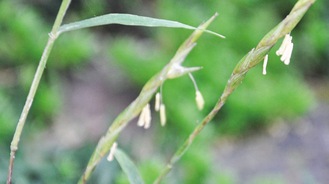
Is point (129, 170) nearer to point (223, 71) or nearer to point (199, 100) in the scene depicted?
point (199, 100)

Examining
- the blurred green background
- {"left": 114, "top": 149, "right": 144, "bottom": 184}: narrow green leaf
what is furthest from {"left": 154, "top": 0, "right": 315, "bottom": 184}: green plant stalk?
the blurred green background

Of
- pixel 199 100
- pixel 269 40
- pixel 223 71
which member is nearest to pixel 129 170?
pixel 199 100

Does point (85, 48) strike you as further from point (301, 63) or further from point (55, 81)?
point (301, 63)

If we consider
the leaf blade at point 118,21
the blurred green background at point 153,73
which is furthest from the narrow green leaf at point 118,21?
the blurred green background at point 153,73

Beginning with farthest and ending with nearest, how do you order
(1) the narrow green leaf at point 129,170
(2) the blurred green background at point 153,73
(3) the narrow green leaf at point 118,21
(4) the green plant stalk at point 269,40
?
(2) the blurred green background at point 153,73 < (1) the narrow green leaf at point 129,170 < (3) the narrow green leaf at point 118,21 < (4) the green plant stalk at point 269,40

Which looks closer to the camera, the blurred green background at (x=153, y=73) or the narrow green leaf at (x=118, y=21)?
the narrow green leaf at (x=118, y=21)

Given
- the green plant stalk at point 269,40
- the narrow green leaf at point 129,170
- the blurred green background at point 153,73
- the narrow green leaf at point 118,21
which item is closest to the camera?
the green plant stalk at point 269,40

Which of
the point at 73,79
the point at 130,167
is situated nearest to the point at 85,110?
the point at 73,79

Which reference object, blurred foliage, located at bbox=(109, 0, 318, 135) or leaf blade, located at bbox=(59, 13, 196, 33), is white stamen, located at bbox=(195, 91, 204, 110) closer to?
leaf blade, located at bbox=(59, 13, 196, 33)

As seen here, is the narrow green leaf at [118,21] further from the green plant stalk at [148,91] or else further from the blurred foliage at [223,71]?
the blurred foliage at [223,71]
